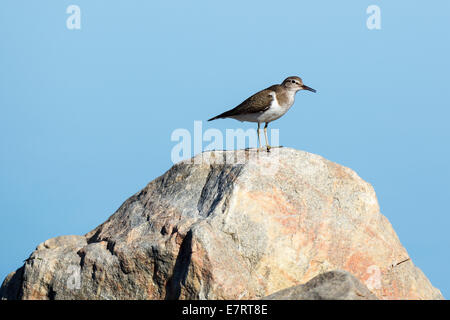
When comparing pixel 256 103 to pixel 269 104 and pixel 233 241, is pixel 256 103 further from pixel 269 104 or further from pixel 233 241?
pixel 233 241

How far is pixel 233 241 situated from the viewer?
1054 cm

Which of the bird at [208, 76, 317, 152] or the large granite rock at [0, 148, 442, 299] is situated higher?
the bird at [208, 76, 317, 152]

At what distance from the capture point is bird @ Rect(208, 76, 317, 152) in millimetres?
13547

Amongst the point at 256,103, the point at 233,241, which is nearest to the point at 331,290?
Answer: the point at 233,241

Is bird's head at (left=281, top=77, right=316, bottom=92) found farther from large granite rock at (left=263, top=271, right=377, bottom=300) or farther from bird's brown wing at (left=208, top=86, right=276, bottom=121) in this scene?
large granite rock at (left=263, top=271, right=377, bottom=300)

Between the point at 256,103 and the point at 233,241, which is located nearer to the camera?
the point at 233,241

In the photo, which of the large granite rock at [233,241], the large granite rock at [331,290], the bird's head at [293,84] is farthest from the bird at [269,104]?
the large granite rock at [331,290]

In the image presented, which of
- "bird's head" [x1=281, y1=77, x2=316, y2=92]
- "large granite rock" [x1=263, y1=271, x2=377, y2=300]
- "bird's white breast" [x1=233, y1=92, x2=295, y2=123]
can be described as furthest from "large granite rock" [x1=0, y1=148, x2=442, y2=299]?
"bird's head" [x1=281, y1=77, x2=316, y2=92]

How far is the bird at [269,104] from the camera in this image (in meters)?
13.5

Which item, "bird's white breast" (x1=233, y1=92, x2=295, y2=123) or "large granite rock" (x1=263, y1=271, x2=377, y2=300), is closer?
"large granite rock" (x1=263, y1=271, x2=377, y2=300)

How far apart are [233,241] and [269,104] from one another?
13.6ft

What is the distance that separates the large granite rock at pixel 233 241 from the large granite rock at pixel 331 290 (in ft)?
5.03
